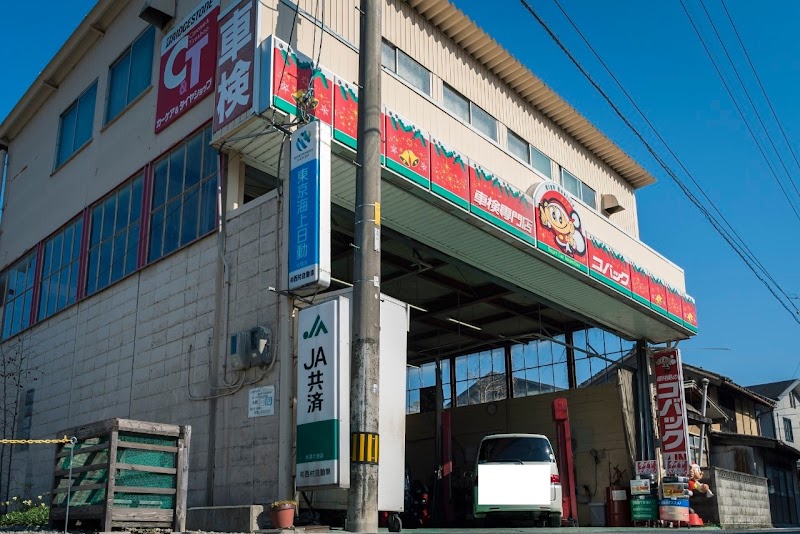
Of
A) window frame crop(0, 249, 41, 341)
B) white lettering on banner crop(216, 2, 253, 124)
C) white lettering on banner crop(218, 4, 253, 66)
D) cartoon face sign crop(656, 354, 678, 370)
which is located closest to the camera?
white lettering on banner crop(216, 2, 253, 124)

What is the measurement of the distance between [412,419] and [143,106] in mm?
14355

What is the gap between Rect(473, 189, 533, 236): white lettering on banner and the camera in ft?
50.1

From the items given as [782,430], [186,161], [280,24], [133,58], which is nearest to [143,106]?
[133,58]

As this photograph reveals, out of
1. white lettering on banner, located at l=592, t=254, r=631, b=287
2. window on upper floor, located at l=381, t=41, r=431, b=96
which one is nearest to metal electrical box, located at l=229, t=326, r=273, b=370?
window on upper floor, located at l=381, t=41, r=431, b=96

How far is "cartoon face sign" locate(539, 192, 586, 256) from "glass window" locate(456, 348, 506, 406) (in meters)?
9.85

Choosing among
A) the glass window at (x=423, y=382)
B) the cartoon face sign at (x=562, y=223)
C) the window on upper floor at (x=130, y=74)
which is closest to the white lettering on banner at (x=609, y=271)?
the cartoon face sign at (x=562, y=223)

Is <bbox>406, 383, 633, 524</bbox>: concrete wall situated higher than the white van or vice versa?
<bbox>406, 383, 633, 524</bbox>: concrete wall

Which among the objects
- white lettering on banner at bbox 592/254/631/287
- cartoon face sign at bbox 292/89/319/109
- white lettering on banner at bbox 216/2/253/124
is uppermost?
white lettering on banner at bbox 216/2/253/124

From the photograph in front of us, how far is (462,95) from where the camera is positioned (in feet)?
59.7

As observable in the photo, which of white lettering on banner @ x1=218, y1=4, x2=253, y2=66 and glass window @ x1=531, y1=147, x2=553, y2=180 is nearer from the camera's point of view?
white lettering on banner @ x1=218, y1=4, x2=253, y2=66

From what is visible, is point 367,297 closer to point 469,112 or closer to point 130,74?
point 469,112

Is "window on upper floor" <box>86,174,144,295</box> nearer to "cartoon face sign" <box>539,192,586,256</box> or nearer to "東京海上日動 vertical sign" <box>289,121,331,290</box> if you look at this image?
"東京海上日動 vertical sign" <box>289,121,331,290</box>

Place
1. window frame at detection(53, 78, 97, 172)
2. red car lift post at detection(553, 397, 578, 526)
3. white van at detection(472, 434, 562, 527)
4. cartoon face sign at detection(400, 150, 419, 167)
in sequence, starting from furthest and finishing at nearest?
window frame at detection(53, 78, 97, 172), red car lift post at detection(553, 397, 578, 526), white van at detection(472, 434, 562, 527), cartoon face sign at detection(400, 150, 419, 167)

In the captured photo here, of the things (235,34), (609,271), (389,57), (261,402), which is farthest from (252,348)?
(609,271)
